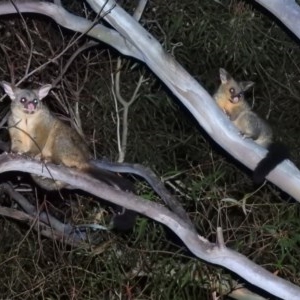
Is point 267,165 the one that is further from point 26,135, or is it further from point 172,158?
point 26,135

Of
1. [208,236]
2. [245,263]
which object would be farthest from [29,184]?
[245,263]

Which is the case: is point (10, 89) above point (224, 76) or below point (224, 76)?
below

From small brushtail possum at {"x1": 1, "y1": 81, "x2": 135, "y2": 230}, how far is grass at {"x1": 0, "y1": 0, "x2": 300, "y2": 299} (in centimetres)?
50

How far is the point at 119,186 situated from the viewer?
5426 millimetres

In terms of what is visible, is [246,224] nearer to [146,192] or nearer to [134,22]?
[146,192]

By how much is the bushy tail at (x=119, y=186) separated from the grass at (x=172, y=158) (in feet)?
1.37

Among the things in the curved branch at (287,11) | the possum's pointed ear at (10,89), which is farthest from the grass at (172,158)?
the possum's pointed ear at (10,89)

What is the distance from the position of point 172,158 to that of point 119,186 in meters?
1.08

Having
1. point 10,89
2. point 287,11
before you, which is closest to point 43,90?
point 10,89

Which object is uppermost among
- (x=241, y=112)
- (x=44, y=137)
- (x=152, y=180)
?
(x=241, y=112)

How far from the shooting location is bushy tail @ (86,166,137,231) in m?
5.43

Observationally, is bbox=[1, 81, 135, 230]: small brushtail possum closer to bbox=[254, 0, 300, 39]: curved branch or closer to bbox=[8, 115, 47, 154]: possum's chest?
bbox=[8, 115, 47, 154]: possum's chest

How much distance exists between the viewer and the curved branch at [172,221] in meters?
5.10

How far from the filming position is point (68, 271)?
6.02m
